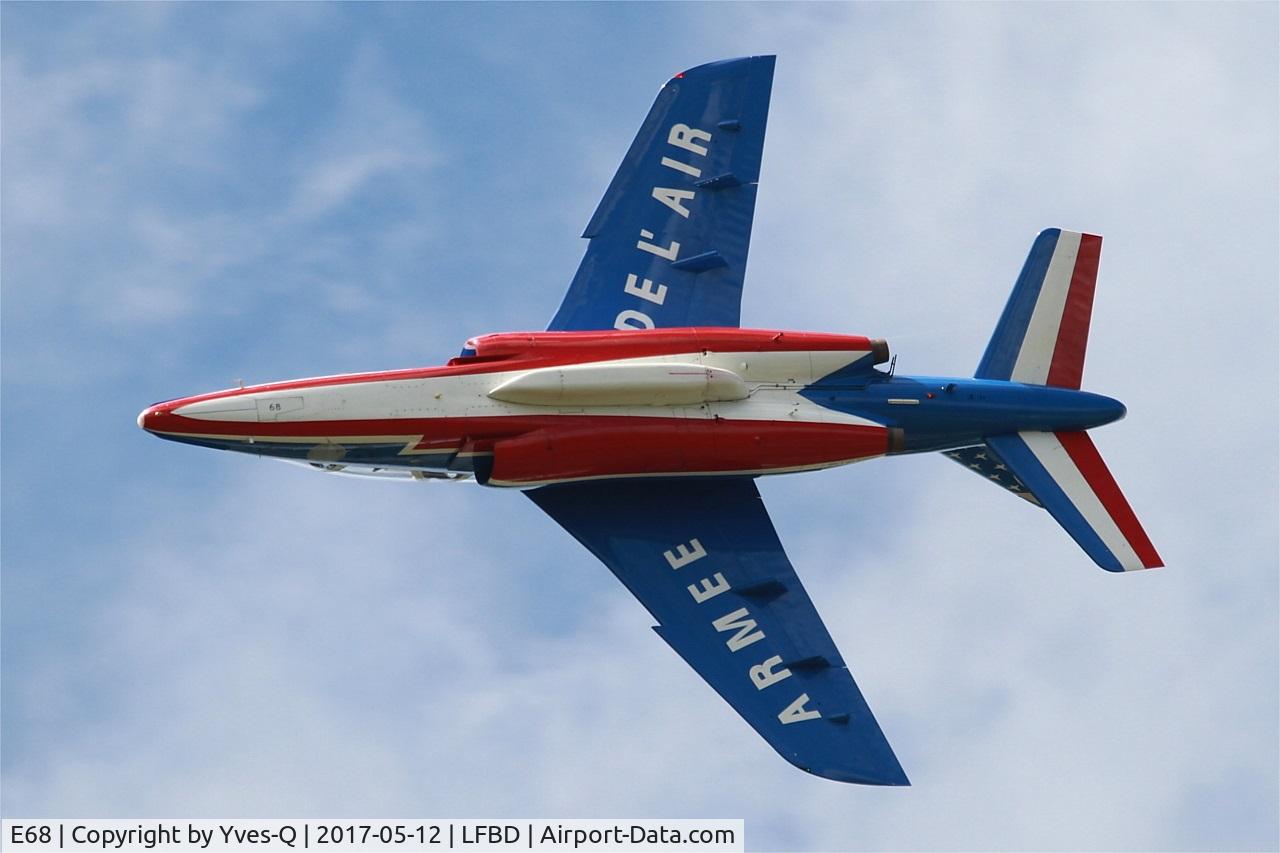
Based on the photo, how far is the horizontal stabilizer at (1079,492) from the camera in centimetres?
5388

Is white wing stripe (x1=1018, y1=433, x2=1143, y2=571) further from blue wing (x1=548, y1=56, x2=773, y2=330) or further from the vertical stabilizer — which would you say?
blue wing (x1=548, y1=56, x2=773, y2=330)

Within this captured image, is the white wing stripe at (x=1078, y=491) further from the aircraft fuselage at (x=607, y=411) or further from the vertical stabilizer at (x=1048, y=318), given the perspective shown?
the vertical stabilizer at (x=1048, y=318)

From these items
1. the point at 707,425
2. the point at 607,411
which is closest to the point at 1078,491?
the point at 707,425

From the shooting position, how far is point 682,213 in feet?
185

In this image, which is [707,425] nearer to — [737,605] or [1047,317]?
[737,605]

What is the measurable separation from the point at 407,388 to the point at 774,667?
33.6ft

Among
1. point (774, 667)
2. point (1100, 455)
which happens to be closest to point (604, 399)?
point (774, 667)

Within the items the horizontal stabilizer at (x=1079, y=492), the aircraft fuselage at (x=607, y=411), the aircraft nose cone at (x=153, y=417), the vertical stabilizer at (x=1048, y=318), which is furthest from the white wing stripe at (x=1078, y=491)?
the aircraft nose cone at (x=153, y=417)

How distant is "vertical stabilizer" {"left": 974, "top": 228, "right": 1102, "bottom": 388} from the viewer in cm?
5478

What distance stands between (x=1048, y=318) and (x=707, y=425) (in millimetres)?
8799

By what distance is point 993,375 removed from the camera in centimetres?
5481

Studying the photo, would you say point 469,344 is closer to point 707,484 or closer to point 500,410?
point 500,410

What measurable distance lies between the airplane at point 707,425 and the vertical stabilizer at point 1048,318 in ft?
0.16

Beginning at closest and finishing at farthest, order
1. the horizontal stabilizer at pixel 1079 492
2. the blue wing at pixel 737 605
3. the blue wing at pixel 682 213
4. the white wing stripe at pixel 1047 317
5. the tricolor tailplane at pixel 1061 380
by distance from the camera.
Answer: the blue wing at pixel 737 605 < the horizontal stabilizer at pixel 1079 492 < the tricolor tailplane at pixel 1061 380 < the white wing stripe at pixel 1047 317 < the blue wing at pixel 682 213
